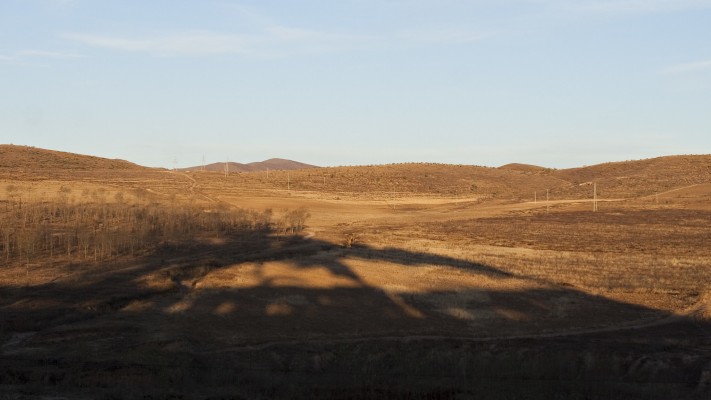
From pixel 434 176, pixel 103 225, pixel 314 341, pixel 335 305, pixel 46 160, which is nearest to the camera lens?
pixel 314 341

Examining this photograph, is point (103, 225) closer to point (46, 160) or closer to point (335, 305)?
point (335, 305)

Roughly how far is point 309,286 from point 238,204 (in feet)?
160

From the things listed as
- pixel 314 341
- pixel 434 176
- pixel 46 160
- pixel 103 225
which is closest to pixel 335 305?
pixel 314 341

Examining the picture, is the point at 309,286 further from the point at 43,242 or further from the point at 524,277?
the point at 43,242

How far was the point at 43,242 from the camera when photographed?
42.7 metres

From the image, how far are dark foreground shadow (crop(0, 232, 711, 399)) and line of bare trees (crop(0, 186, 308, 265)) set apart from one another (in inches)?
232

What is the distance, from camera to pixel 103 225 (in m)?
52.0

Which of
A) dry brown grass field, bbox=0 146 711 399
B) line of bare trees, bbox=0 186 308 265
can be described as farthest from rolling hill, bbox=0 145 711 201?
dry brown grass field, bbox=0 146 711 399

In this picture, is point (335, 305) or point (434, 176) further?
point (434, 176)

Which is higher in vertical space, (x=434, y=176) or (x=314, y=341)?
(x=434, y=176)

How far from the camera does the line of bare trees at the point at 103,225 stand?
40.5 meters

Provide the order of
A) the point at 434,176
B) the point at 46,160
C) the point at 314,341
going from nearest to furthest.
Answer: the point at 314,341 → the point at 46,160 → the point at 434,176

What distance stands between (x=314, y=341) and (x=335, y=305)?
18.5 ft

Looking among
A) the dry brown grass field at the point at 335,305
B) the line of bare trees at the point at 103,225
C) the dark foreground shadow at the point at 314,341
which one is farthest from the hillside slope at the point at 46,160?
the dark foreground shadow at the point at 314,341
